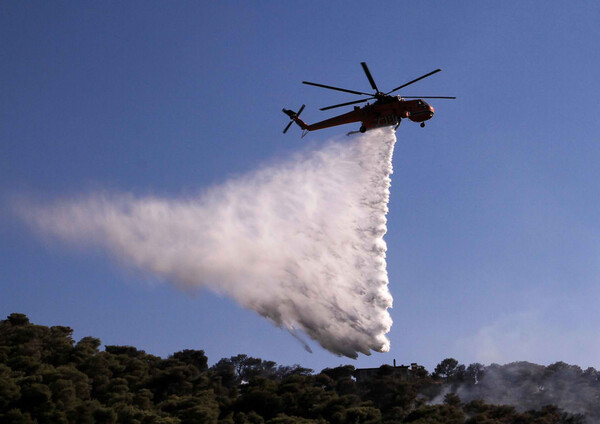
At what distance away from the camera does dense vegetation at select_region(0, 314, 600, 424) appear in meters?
59.4

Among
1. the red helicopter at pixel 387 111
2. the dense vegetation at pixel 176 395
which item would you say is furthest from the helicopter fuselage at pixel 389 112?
the dense vegetation at pixel 176 395

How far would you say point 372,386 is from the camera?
3521 inches

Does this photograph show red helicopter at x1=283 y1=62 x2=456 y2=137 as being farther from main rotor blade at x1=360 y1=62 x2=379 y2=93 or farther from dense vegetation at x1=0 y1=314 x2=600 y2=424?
dense vegetation at x1=0 y1=314 x2=600 y2=424

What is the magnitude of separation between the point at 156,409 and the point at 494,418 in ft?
112

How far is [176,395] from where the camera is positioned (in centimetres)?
7688

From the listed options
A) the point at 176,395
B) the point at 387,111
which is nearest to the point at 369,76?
the point at 387,111

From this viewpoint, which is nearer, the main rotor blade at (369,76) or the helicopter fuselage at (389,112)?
the main rotor blade at (369,76)

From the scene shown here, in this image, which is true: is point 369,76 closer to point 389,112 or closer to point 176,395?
point 389,112

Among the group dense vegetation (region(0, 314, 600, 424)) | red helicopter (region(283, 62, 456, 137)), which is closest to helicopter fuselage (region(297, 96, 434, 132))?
red helicopter (region(283, 62, 456, 137))

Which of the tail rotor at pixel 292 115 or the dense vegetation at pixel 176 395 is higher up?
the tail rotor at pixel 292 115

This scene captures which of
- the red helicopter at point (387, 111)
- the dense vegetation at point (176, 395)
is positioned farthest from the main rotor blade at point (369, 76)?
the dense vegetation at point (176, 395)

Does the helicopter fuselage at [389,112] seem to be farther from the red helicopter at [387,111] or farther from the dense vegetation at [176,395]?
the dense vegetation at [176,395]

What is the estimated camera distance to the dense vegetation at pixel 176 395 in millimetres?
59406

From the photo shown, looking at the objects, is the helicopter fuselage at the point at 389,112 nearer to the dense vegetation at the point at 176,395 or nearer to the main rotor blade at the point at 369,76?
the main rotor blade at the point at 369,76
